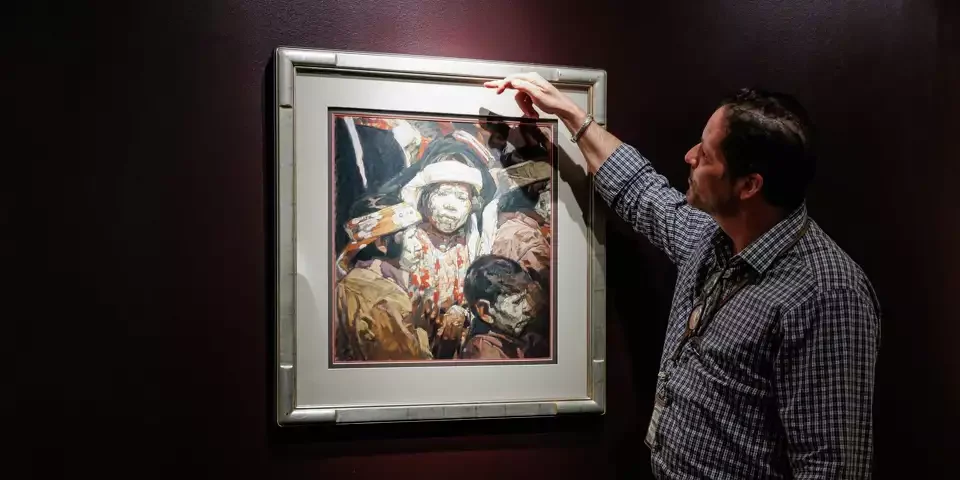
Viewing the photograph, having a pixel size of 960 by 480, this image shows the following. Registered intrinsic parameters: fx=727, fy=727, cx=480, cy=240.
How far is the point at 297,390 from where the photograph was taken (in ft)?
4.81

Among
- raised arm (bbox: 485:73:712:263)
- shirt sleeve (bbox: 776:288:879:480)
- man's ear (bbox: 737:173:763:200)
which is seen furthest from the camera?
raised arm (bbox: 485:73:712:263)

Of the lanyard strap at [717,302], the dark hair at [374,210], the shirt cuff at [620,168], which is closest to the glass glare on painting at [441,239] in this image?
the dark hair at [374,210]

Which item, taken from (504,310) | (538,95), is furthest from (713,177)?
(504,310)

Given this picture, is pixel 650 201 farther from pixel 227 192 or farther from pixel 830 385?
pixel 227 192

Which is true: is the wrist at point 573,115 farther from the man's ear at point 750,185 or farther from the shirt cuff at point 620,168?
the man's ear at point 750,185

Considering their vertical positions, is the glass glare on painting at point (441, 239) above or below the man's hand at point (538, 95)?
below

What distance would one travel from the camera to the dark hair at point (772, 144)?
1.32m

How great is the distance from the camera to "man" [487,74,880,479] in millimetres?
1249

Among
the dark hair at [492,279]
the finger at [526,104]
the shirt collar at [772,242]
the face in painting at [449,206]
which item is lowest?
the dark hair at [492,279]

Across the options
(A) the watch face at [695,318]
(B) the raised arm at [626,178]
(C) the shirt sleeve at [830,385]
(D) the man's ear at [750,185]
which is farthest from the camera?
(B) the raised arm at [626,178]

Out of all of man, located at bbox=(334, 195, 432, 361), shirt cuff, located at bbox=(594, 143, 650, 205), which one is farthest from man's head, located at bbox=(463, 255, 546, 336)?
shirt cuff, located at bbox=(594, 143, 650, 205)

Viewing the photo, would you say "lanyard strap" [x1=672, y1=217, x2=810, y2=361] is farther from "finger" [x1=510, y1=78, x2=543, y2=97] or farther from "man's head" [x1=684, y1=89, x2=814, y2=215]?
"finger" [x1=510, y1=78, x2=543, y2=97]

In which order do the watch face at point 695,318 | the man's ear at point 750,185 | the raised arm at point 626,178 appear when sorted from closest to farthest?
the man's ear at point 750,185, the watch face at point 695,318, the raised arm at point 626,178

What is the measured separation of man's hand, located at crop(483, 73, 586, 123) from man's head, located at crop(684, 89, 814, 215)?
11.8 inches
